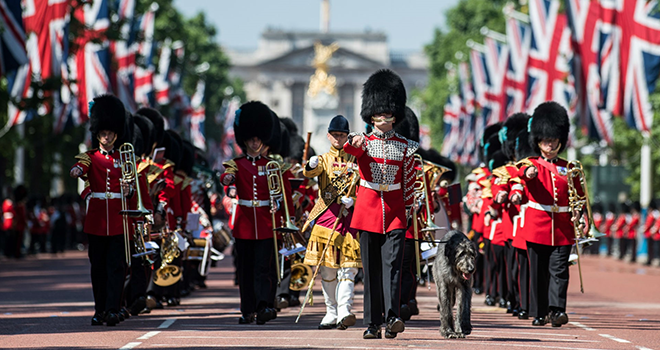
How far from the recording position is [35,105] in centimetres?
2688

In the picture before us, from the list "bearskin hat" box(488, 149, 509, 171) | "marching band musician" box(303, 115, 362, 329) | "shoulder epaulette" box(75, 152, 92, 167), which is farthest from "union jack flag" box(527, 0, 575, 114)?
"shoulder epaulette" box(75, 152, 92, 167)

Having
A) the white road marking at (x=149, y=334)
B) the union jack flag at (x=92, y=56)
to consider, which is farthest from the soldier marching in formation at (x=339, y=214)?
the union jack flag at (x=92, y=56)

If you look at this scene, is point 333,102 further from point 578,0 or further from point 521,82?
point 578,0

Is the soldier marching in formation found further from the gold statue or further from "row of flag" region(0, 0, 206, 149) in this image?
the gold statue

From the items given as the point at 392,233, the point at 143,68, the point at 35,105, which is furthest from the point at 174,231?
the point at 143,68

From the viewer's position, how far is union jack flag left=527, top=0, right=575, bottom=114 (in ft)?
98.0

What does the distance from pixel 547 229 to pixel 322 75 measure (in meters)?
96.9

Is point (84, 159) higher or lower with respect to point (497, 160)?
lower

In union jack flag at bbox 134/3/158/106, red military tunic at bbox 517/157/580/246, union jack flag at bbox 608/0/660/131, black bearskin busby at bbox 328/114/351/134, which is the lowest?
red military tunic at bbox 517/157/580/246

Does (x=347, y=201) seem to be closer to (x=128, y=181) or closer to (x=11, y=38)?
(x=128, y=181)

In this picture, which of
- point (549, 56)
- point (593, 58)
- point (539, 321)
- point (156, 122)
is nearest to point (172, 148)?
point (156, 122)

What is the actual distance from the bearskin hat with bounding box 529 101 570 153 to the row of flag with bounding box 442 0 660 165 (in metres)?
11.0

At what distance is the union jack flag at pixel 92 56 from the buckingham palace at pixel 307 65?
92.9 meters

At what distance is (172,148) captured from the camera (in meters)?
15.5
